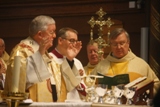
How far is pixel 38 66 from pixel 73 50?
134cm

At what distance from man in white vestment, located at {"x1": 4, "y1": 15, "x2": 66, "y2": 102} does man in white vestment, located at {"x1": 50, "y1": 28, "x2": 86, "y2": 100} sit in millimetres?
114

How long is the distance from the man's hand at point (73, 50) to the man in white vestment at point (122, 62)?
27.8 inches

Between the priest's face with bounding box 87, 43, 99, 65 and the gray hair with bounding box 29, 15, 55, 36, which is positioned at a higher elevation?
the gray hair with bounding box 29, 15, 55, 36

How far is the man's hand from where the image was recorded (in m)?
5.70

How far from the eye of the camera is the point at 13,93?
9.95 ft

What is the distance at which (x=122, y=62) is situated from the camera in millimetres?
6887

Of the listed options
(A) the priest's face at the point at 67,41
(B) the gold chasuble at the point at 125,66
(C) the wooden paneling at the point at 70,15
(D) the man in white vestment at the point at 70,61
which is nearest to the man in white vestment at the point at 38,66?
(D) the man in white vestment at the point at 70,61

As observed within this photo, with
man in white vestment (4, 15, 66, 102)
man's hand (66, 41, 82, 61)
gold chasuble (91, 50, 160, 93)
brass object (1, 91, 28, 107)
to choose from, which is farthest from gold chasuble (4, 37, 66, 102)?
gold chasuble (91, 50, 160, 93)

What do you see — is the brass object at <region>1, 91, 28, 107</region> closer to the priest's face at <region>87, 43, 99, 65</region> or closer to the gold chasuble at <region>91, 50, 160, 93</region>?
the gold chasuble at <region>91, 50, 160, 93</region>

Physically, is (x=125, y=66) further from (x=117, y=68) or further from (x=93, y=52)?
(x=93, y=52)

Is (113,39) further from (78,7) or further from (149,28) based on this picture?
(78,7)

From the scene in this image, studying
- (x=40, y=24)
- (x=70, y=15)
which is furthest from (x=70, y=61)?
(x=70, y=15)

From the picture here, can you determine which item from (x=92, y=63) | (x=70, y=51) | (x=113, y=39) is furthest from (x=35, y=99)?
(x=92, y=63)

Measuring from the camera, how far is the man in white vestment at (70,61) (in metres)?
5.15
